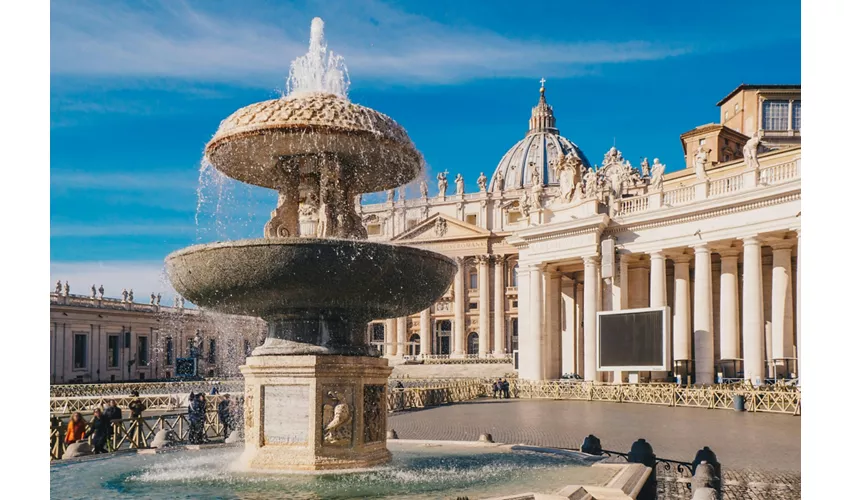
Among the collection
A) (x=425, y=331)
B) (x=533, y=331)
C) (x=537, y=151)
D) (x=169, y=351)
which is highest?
(x=537, y=151)

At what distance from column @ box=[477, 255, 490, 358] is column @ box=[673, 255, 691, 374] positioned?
49405 millimetres

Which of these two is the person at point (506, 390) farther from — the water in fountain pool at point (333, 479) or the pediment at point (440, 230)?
the pediment at point (440, 230)

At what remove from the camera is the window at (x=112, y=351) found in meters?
58.8

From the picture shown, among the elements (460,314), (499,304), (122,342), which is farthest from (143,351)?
(499,304)

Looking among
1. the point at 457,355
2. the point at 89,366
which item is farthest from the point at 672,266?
the point at 457,355

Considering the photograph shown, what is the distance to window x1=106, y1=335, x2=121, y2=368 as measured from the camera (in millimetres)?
58781

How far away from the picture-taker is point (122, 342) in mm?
59719

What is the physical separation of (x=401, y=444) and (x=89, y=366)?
163 ft

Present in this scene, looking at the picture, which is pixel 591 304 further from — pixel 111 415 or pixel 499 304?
pixel 499 304

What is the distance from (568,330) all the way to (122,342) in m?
33.7

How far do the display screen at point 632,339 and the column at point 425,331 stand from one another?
56196 mm

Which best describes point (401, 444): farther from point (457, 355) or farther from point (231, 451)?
point (457, 355)

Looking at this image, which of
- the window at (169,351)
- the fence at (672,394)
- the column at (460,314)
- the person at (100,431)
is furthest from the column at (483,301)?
the person at (100,431)

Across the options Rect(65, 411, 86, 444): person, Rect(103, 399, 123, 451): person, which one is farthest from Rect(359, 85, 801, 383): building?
Rect(65, 411, 86, 444): person
